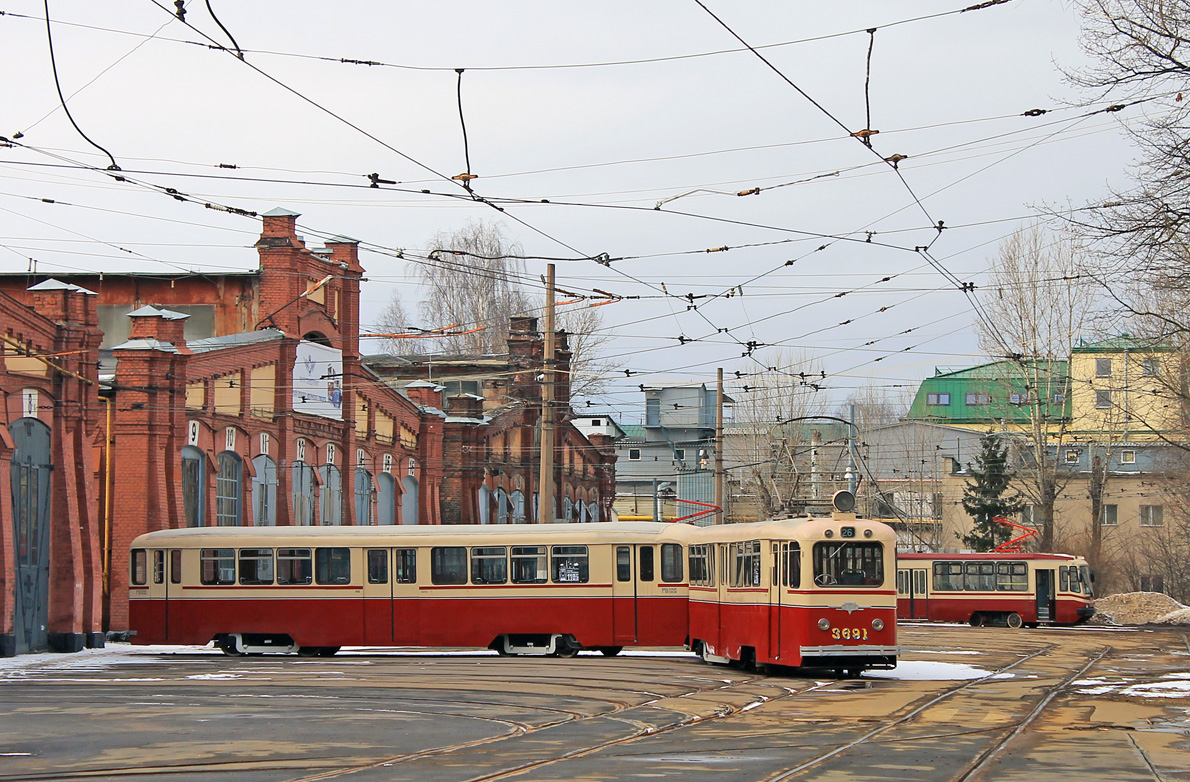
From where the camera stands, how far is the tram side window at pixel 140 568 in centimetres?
2758

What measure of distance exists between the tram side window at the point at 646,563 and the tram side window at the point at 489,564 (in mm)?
2508

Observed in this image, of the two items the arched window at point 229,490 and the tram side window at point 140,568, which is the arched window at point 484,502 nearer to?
the arched window at point 229,490

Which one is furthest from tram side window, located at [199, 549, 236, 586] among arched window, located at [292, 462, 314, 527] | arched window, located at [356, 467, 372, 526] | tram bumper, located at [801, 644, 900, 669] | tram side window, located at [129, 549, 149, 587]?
arched window, located at [356, 467, 372, 526]

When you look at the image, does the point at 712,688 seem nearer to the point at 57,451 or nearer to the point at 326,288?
the point at 57,451

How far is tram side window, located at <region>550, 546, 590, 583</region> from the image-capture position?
2523 cm

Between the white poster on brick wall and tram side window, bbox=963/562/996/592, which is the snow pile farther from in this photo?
the white poster on brick wall

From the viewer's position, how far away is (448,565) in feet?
85.3

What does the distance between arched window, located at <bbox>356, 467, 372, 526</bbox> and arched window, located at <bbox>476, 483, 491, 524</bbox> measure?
748cm

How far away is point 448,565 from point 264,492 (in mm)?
13736

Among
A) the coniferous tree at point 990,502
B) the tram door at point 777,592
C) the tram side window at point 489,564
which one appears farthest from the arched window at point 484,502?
the tram door at point 777,592

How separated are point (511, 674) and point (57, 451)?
13.0 metres

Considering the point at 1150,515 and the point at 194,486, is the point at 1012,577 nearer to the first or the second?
the point at 194,486

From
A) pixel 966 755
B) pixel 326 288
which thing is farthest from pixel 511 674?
pixel 326 288

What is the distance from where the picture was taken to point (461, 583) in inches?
1017
